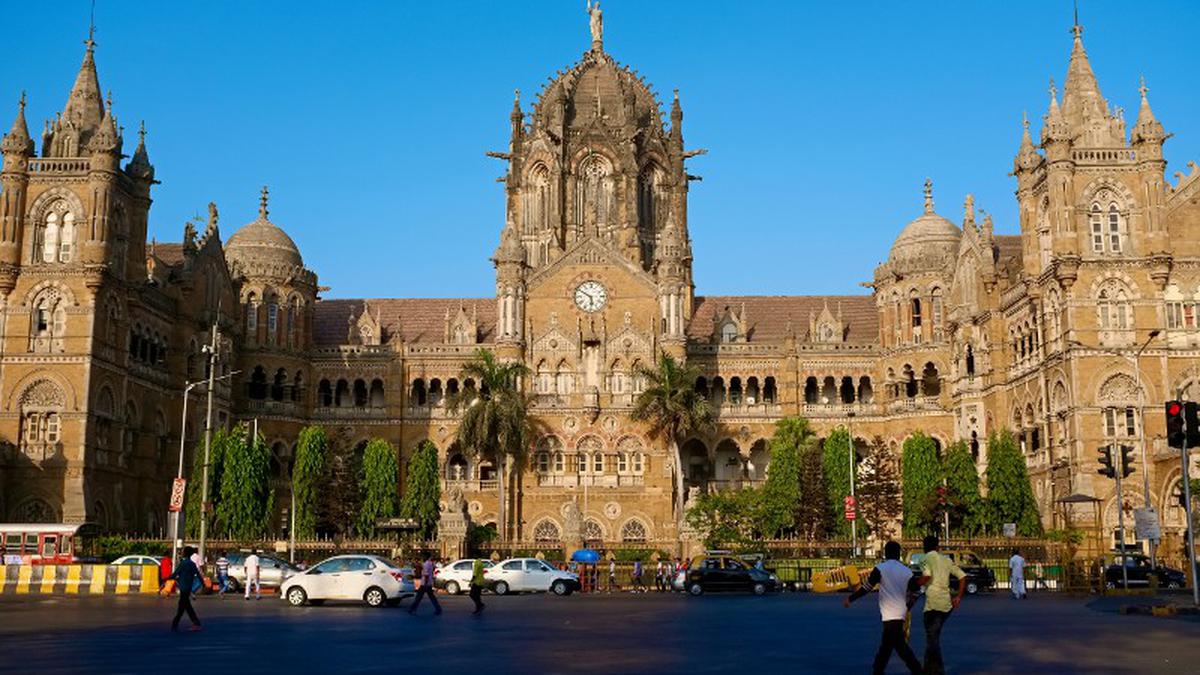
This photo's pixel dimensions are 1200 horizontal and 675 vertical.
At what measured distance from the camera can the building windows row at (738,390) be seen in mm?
82875

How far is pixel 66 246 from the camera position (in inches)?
2591

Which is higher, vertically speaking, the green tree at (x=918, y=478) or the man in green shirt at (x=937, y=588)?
the green tree at (x=918, y=478)

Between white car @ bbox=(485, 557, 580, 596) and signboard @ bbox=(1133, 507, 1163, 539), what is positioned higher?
signboard @ bbox=(1133, 507, 1163, 539)

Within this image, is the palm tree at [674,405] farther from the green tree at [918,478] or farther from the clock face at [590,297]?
the green tree at [918,478]

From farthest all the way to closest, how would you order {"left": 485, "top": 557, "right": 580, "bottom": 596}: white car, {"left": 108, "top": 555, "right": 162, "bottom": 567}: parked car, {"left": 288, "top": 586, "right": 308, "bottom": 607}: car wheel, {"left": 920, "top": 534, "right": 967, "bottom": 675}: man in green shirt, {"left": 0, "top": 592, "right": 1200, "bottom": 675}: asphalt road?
{"left": 108, "top": 555, "right": 162, "bottom": 567}: parked car → {"left": 485, "top": 557, "right": 580, "bottom": 596}: white car → {"left": 288, "top": 586, "right": 308, "bottom": 607}: car wheel → {"left": 0, "top": 592, "right": 1200, "bottom": 675}: asphalt road → {"left": 920, "top": 534, "right": 967, "bottom": 675}: man in green shirt

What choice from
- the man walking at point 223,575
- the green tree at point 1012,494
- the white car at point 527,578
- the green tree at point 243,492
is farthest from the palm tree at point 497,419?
the green tree at point 1012,494

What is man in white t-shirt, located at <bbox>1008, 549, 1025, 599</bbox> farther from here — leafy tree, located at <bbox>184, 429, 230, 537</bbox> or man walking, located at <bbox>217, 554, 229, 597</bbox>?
leafy tree, located at <bbox>184, 429, 230, 537</bbox>

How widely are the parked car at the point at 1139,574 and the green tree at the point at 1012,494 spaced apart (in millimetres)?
9583

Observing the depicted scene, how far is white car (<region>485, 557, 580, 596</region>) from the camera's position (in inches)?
1914

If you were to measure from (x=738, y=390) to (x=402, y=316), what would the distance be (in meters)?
24.5

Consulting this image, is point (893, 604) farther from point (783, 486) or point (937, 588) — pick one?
point (783, 486)

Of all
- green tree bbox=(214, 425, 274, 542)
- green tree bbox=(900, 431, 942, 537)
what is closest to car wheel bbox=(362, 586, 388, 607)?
green tree bbox=(214, 425, 274, 542)

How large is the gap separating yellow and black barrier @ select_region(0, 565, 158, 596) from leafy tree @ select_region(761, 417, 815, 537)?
34.4 metres

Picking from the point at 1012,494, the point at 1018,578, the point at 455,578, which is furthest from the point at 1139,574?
the point at 455,578
